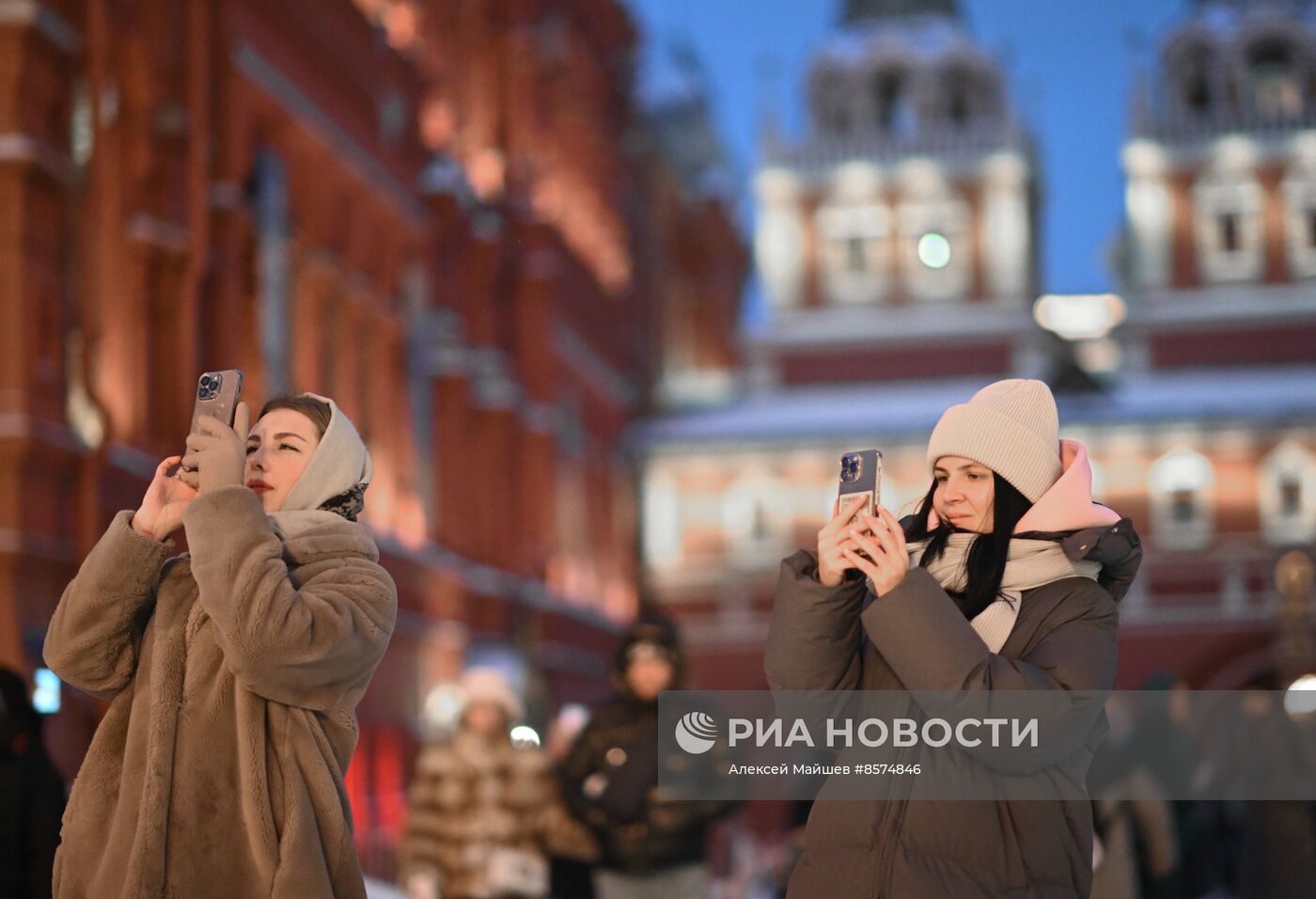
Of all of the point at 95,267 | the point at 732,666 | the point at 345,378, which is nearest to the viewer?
the point at 95,267

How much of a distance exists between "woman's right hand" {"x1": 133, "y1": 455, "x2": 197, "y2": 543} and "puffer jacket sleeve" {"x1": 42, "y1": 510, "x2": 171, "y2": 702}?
2cm

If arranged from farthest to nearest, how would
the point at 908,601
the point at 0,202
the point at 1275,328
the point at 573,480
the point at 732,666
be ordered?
the point at 1275,328
the point at 732,666
the point at 573,480
the point at 0,202
the point at 908,601

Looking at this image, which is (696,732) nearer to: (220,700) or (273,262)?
(220,700)

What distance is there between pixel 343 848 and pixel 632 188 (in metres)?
34.4

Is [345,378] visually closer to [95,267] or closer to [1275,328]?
[95,267]

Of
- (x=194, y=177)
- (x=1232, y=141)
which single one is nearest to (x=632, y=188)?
(x=1232, y=141)

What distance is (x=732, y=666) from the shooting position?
36.4m

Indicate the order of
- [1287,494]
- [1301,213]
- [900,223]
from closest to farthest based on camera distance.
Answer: [1287,494]
[1301,213]
[900,223]

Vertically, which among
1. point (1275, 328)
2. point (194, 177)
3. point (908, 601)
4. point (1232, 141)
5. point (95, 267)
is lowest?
point (908, 601)

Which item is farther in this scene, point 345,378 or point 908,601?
point 345,378

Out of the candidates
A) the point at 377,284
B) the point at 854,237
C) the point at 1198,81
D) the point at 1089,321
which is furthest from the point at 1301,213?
the point at 377,284

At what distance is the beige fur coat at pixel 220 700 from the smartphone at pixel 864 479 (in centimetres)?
93

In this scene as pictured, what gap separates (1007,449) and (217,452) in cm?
156

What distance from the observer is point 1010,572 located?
415 centimetres
